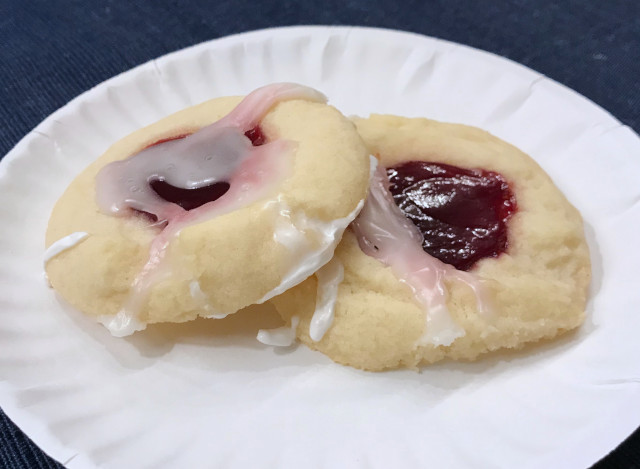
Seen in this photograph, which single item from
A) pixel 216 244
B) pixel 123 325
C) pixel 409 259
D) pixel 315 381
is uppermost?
pixel 216 244

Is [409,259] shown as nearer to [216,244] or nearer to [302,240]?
[302,240]

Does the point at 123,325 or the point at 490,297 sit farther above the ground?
the point at 123,325

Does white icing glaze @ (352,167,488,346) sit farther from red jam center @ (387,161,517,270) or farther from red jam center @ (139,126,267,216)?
red jam center @ (139,126,267,216)

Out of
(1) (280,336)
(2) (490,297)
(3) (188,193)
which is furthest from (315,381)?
(3) (188,193)

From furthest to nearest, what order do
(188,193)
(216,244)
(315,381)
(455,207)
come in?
1. (455,207)
2. (188,193)
3. (315,381)
4. (216,244)

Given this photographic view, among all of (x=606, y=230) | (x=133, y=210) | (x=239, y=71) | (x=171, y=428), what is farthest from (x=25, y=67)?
(x=606, y=230)
